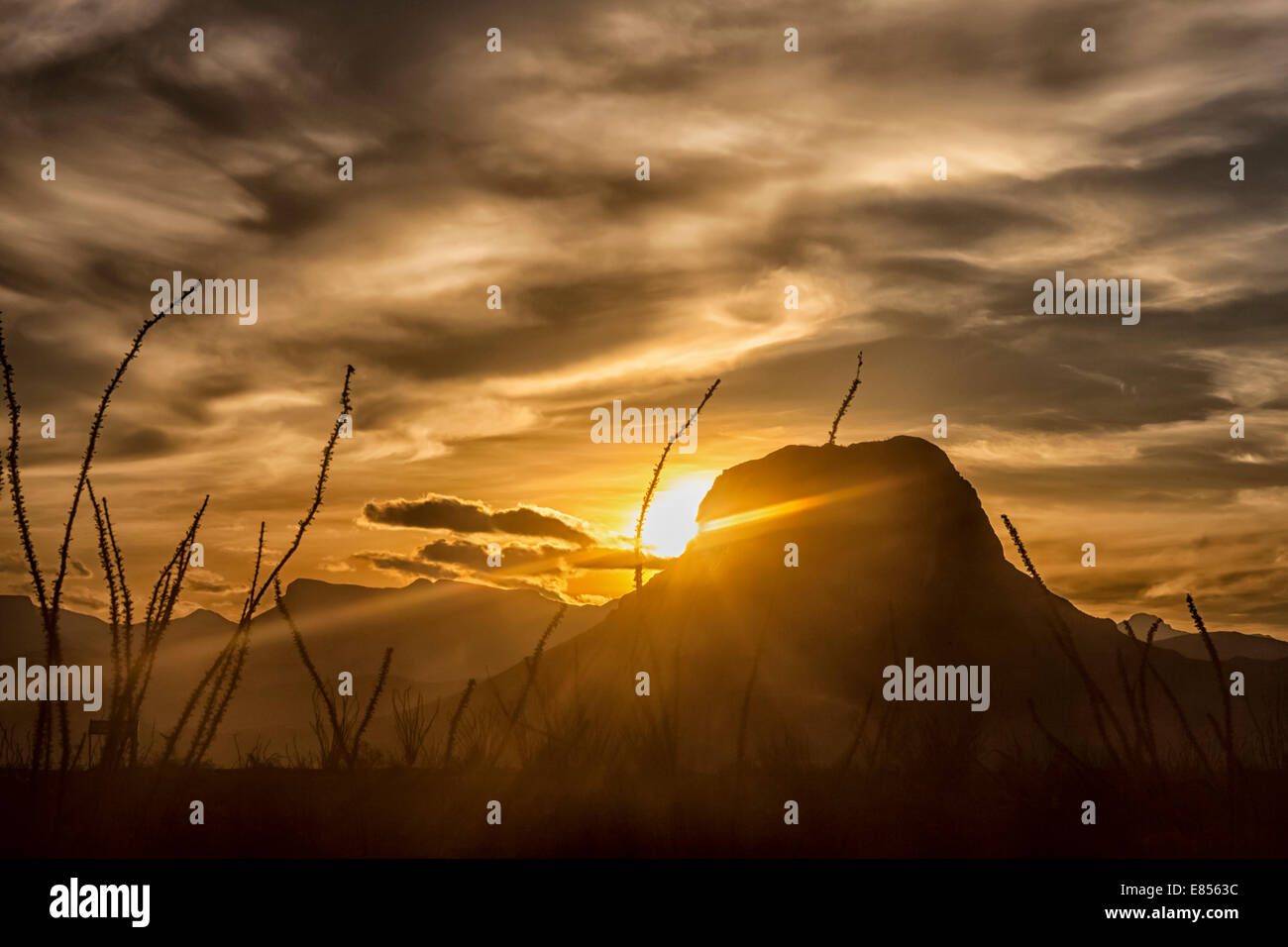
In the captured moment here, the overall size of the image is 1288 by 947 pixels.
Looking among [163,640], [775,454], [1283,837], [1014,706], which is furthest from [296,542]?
[775,454]

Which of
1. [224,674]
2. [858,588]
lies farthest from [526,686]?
[858,588]

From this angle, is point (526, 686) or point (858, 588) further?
point (858, 588)

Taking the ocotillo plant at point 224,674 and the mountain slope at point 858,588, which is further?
the mountain slope at point 858,588

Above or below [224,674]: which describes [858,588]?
above

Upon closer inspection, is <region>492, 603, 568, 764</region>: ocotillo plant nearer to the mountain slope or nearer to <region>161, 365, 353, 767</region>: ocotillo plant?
<region>161, 365, 353, 767</region>: ocotillo plant

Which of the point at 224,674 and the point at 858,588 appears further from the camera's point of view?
the point at 858,588

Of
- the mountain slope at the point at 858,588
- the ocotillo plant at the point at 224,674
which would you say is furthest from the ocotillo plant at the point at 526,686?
the mountain slope at the point at 858,588

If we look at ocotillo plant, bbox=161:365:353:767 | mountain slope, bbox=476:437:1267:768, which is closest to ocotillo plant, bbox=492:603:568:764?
ocotillo plant, bbox=161:365:353:767

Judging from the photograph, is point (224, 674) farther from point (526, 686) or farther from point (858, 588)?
point (858, 588)

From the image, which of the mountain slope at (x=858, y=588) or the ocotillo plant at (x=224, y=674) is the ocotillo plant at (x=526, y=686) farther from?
the mountain slope at (x=858, y=588)

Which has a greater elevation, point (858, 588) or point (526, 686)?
point (858, 588)

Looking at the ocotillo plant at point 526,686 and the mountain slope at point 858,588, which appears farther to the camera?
the mountain slope at point 858,588
